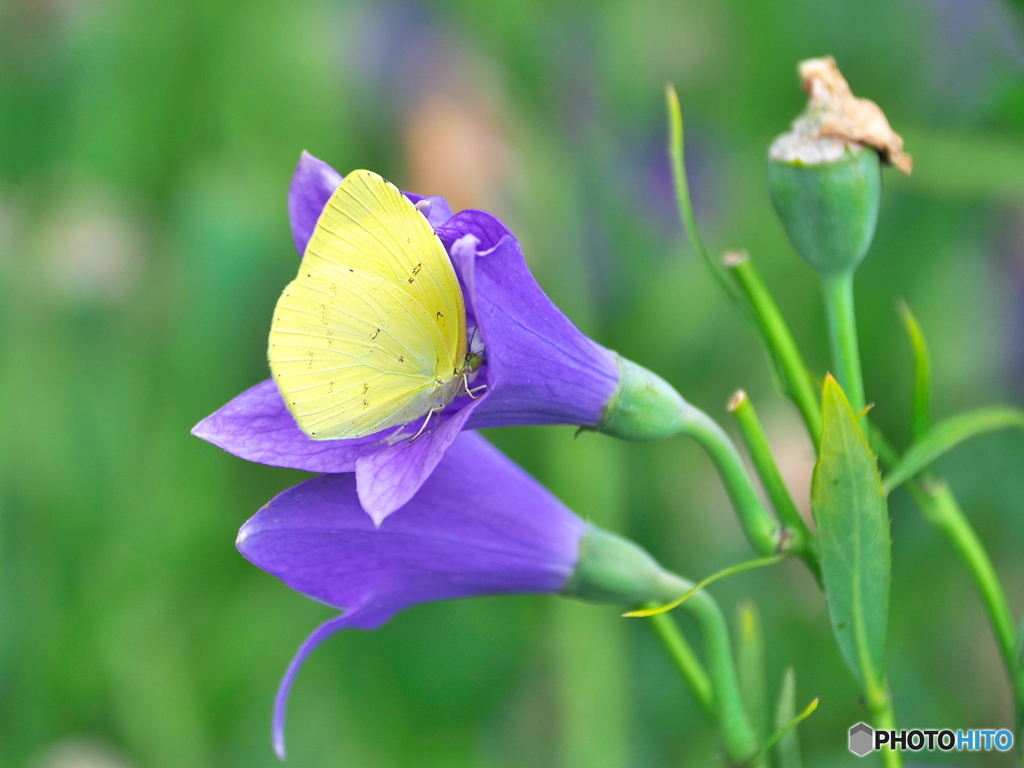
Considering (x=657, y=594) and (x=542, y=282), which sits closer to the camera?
(x=657, y=594)

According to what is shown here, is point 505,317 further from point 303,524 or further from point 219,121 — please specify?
point 219,121

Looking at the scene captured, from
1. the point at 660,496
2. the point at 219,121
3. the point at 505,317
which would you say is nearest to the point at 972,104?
the point at 660,496

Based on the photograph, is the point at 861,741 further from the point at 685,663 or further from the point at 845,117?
the point at 845,117

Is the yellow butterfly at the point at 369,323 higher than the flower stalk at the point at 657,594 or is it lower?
higher

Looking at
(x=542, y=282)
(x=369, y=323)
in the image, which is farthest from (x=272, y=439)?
(x=542, y=282)

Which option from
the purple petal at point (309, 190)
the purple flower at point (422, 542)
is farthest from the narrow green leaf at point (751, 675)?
the purple petal at point (309, 190)

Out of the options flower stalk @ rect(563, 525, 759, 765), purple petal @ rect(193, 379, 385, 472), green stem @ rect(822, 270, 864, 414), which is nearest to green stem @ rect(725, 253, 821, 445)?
green stem @ rect(822, 270, 864, 414)

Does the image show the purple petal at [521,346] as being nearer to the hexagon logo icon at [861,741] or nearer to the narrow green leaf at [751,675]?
the narrow green leaf at [751,675]

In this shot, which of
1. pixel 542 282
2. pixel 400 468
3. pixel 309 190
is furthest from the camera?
pixel 542 282
